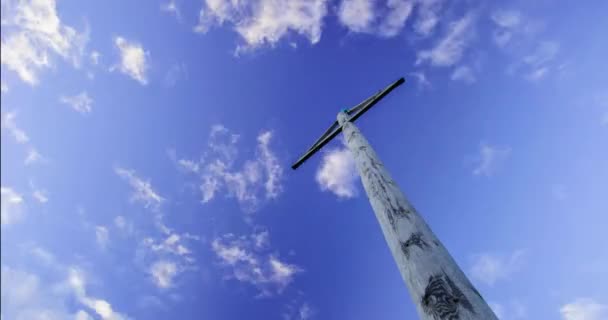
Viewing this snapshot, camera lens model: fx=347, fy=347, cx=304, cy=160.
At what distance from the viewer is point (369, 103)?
6219 mm

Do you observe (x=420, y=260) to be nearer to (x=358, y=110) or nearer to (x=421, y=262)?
(x=421, y=262)

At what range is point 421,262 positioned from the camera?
7.47ft

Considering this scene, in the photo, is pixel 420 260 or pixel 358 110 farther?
pixel 358 110

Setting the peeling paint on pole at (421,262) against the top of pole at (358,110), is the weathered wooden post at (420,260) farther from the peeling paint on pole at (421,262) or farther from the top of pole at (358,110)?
the top of pole at (358,110)

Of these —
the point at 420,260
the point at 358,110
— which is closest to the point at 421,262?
the point at 420,260

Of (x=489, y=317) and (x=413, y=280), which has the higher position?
(x=413, y=280)

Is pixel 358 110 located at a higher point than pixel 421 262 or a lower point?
higher

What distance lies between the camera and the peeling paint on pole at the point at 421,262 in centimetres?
194

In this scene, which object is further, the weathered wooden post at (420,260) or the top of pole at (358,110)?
the top of pole at (358,110)

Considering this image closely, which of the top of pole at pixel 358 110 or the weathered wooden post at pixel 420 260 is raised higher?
the top of pole at pixel 358 110

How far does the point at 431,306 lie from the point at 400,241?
55 cm

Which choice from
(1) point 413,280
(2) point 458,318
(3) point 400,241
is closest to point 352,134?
(3) point 400,241

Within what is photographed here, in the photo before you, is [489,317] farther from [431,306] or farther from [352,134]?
[352,134]

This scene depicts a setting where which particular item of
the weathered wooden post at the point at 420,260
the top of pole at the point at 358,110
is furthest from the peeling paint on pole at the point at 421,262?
the top of pole at the point at 358,110
